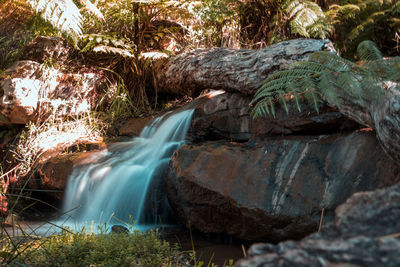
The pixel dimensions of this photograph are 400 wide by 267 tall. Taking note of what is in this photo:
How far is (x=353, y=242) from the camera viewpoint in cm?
58

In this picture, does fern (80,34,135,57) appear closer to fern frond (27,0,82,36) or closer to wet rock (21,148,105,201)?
fern frond (27,0,82,36)

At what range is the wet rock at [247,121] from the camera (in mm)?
2992

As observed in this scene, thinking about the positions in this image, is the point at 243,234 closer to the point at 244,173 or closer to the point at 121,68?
the point at 244,173

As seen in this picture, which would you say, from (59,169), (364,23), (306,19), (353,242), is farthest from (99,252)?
(364,23)

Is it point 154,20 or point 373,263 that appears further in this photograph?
point 154,20

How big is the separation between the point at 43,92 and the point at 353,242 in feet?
18.2

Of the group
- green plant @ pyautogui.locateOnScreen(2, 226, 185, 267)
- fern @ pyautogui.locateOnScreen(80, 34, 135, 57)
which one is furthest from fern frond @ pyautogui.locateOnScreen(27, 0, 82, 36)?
green plant @ pyautogui.locateOnScreen(2, 226, 185, 267)

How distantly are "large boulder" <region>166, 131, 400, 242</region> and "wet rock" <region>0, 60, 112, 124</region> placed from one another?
2962 mm

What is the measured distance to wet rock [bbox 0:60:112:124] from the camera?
17.0 feet

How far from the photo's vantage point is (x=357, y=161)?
101 inches

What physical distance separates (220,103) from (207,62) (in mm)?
680

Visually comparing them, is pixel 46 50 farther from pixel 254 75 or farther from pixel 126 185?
pixel 254 75

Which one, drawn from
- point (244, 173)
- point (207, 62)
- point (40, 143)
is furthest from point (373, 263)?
point (40, 143)

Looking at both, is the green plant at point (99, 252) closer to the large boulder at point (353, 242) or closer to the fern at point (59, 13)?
the large boulder at point (353, 242)
